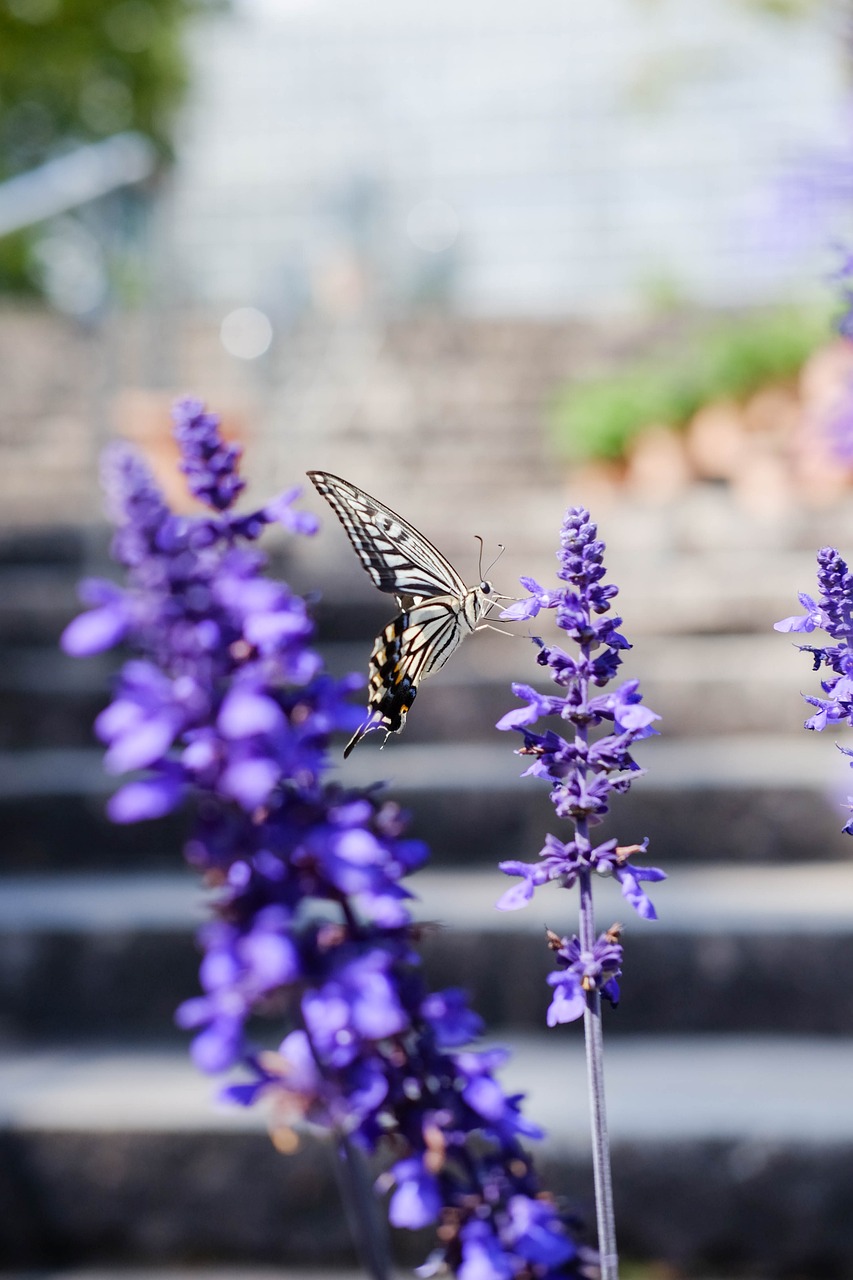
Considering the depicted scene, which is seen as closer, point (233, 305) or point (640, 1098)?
point (640, 1098)

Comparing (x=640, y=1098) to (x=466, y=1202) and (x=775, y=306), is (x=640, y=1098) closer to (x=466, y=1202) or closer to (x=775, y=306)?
(x=466, y=1202)

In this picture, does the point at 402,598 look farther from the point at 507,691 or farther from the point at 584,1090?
the point at 507,691

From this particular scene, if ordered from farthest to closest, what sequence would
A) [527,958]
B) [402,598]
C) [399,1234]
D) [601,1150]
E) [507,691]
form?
[507,691] → [527,958] → [399,1234] → [402,598] → [601,1150]

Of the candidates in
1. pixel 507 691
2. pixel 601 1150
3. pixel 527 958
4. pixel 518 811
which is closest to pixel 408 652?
pixel 601 1150

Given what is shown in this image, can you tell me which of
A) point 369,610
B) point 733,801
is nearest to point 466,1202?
point 733,801

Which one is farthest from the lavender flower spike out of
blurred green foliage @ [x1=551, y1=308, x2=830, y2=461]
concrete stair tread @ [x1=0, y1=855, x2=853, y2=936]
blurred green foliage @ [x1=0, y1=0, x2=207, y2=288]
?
blurred green foliage @ [x1=0, y1=0, x2=207, y2=288]

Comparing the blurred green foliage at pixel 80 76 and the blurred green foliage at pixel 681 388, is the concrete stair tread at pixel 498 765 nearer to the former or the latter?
the blurred green foliage at pixel 681 388

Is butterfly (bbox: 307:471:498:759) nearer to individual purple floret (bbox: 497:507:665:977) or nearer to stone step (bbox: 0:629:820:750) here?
individual purple floret (bbox: 497:507:665:977)
